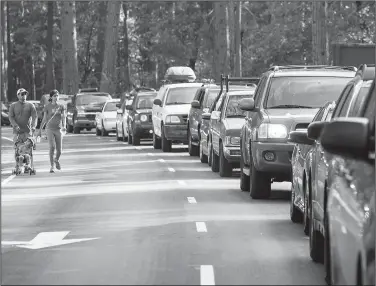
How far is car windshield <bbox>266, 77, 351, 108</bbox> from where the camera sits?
20.3 m

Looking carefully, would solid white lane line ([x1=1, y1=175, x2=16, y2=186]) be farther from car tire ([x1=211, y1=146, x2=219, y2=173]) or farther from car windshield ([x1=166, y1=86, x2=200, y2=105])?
car windshield ([x1=166, y1=86, x2=200, y2=105])

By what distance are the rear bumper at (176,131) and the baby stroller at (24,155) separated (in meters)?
8.40

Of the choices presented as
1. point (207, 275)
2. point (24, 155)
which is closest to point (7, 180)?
point (24, 155)

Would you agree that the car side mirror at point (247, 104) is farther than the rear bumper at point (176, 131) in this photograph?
No

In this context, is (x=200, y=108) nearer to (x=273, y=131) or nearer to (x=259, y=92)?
(x=259, y=92)

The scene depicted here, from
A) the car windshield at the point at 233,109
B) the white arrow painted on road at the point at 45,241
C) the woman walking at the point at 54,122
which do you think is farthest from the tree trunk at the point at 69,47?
the white arrow painted on road at the point at 45,241

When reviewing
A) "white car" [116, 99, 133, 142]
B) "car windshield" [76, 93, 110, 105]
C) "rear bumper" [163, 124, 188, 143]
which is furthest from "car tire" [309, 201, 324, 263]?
"car windshield" [76, 93, 110, 105]

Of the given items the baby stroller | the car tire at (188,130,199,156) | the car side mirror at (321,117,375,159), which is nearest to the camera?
the car side mirror at (321,117,375,159)

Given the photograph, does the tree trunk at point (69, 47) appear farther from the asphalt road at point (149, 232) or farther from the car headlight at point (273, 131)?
the car headlight at point (273, 131)

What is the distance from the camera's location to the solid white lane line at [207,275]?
36.2ft

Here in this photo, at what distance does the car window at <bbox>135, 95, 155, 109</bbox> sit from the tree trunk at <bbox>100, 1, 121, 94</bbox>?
2586 centimetres

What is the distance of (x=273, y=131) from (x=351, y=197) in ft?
38.4

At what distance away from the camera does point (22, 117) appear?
27.7 metres

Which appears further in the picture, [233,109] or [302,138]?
[233,109]
